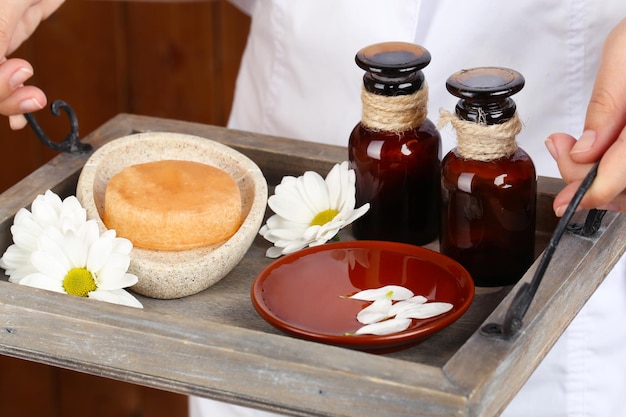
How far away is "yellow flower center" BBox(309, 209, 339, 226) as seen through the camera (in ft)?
2.39

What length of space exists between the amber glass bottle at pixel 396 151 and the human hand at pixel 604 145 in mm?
108

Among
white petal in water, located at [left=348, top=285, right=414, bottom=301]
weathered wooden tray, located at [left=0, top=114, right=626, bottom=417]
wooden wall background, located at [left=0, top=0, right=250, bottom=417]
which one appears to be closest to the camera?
weathered wooden tray, located at [left=0, top=114, right=626, bottom=417]

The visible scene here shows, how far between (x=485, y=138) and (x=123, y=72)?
985 millimetres

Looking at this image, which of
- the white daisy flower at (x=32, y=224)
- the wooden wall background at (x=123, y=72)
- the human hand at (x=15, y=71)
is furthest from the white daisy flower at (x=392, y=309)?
the wooden wall background at (x=123, y=72)

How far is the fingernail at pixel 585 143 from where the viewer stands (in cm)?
61

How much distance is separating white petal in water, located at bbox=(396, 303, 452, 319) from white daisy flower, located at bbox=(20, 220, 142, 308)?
183 millimetres

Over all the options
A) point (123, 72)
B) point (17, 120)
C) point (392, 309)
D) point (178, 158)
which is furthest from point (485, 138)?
point (123, 72)

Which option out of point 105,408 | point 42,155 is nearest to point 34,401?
point 105,408

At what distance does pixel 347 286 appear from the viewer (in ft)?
2.11

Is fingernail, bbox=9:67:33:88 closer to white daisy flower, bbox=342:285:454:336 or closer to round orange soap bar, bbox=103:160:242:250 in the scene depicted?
round orange soap bar, bbox=103:160:242:250

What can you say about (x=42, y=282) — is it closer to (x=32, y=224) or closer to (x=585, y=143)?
(x=32, y=224)

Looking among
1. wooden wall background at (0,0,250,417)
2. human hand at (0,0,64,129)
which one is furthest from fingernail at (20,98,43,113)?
wooden wall background at (0,0,250,417)

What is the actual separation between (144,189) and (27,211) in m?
0.09

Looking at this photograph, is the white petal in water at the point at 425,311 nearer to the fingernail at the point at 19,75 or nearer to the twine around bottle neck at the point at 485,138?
the twine around bottle neck at the point at 485,138
